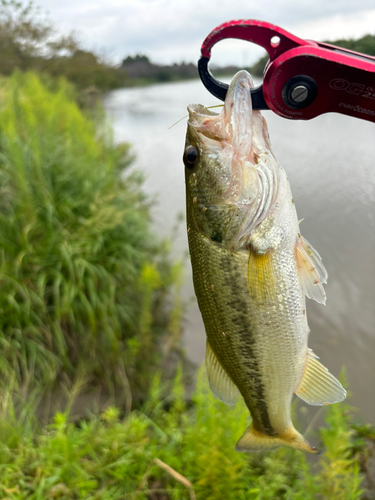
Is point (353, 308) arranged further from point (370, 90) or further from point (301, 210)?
point (370, 90)

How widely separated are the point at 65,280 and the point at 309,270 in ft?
9.11

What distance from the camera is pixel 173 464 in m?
2.22

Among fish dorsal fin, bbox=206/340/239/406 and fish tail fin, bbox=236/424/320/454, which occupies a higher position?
fish dorsal fin, bbox=206/340/239/406

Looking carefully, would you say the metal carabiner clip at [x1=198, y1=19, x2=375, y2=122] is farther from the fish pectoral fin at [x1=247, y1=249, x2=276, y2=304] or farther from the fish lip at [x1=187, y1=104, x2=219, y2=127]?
the fish pectoral fin at [x1=247, y1=249, x2=276, y2=304]

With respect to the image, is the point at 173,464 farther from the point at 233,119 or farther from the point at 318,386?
the point at 233,119

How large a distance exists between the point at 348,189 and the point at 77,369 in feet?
10.9

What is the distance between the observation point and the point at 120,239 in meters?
3.97

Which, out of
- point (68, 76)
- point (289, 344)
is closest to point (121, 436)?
point (289, 344)

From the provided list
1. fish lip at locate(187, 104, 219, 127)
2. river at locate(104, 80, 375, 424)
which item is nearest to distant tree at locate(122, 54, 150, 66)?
river at locate(104, 80, 375, 424)

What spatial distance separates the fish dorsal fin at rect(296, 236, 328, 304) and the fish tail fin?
0.51 meters

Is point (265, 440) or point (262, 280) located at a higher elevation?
point (262, 280)

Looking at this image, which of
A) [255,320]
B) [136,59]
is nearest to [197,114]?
[255,320]

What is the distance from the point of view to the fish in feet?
3.64

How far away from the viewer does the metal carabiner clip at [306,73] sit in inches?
33.8
